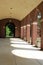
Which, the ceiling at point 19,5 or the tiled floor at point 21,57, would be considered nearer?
the tiled floor at point 21,57

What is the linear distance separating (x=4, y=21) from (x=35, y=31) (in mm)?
20611

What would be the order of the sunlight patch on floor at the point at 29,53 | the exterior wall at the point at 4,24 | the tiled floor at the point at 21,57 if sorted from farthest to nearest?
1. the exterior wall at the point at 4,24
2. the sunlight patch on floor at the point at 29,53
3. the tiled floor at the point at 21,57

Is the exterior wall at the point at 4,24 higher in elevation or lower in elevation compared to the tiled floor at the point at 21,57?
higher

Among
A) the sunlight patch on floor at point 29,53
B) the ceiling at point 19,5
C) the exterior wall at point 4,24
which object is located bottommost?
the sunlight patch on floor at point 29,53

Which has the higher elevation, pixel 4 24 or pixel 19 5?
pixel 19 5

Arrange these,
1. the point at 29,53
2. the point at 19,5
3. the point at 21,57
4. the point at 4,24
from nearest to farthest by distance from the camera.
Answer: the point at 21,57 → the point at 29,53 → the point at 19,5 → the point at 4,24

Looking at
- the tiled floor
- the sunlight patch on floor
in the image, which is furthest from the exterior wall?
the tiled floor

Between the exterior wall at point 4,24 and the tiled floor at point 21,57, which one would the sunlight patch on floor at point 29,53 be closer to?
the tiled floor at point 21,57

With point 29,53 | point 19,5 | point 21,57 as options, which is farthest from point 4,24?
point 21,57

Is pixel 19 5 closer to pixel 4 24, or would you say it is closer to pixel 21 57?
pixel 21 57

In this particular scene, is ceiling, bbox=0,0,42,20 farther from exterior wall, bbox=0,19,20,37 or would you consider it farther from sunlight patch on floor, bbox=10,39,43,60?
exterior wall, bbox=0,19,20,37

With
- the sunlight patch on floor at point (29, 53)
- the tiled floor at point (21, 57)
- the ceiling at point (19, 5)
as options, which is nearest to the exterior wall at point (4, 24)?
the ceiling at point (19, 5)

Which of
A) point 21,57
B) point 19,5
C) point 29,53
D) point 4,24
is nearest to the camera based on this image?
point 21,57

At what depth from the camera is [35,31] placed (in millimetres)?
22109
